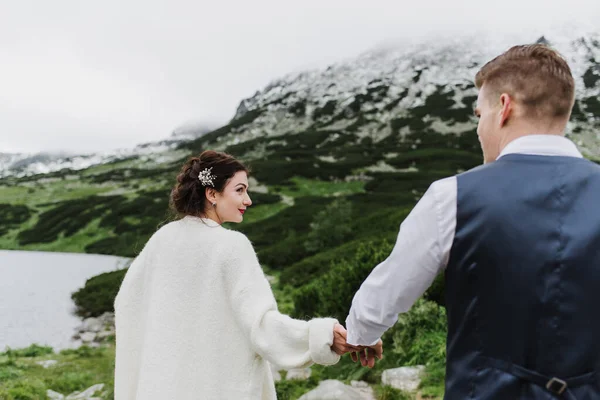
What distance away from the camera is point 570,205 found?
194cm

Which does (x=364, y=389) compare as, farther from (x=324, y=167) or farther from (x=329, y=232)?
(x=324, y=167)

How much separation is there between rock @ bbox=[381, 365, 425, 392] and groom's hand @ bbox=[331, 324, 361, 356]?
4.85m

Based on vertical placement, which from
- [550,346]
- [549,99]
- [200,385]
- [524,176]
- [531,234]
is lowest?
[200,385]

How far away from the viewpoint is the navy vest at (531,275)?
6.28 ft

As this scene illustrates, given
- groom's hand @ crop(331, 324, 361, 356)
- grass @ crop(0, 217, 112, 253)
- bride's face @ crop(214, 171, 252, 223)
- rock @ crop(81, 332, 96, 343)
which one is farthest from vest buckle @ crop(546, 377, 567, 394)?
grass @ crop(0, 217, 112, 253)

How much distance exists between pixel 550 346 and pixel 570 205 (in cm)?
54

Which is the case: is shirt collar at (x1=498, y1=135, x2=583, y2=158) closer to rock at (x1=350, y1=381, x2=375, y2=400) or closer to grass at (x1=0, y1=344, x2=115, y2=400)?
rock at (x1=350, y1=381, x2=375, y2=400)

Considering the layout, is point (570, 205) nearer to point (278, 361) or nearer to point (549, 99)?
point (549, 99)

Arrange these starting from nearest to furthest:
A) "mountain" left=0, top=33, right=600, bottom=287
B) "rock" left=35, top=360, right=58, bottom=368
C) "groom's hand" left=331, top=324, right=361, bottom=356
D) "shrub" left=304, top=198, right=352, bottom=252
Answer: "groom's hand" left=331, top=324, right=361, bottom=356, "rock" left=35, top=360, right=58, bottom=368, "shrub" left=304, top=198, right=352, bottom=252, "mountain" left=0, top=33, right=600, bottom=287

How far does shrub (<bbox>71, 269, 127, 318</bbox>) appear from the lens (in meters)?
19.0

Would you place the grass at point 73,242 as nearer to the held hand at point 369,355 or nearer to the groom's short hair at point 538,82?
the held hand at point 369,355

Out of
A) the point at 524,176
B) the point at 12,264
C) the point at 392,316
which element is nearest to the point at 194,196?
the point at 392,316

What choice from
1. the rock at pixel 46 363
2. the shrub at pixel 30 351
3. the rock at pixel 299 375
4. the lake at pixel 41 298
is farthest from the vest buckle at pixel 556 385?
the lake at pixel 41 298

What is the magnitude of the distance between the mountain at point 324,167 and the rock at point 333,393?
3.18 meters
